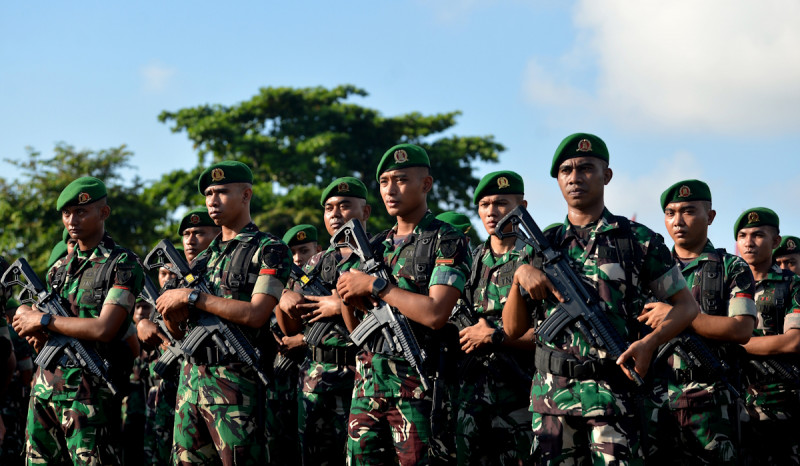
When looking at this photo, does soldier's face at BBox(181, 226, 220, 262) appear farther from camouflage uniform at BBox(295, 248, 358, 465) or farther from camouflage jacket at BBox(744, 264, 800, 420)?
camouflage jacket at BBox(744, 264, 800, 420)

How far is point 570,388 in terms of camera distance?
188 inches

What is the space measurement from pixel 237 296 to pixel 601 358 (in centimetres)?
257

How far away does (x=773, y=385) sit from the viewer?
7641mm

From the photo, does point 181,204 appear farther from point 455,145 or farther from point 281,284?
point 281,284

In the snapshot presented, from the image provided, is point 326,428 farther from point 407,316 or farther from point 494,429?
point 407,316

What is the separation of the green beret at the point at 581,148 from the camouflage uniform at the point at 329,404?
248 cm

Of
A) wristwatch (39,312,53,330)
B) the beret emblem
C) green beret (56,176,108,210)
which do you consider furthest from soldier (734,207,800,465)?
wristwatch (39,312,53,330)

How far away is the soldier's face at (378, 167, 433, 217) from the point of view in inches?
227

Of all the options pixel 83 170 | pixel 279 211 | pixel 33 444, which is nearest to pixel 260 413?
pixel 33 444

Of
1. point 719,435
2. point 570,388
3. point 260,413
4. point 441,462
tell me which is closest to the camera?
point 570,388

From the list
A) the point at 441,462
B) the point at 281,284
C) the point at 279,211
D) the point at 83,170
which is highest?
the point at 83,170

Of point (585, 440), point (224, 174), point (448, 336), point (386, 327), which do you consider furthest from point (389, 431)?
point (224, 174)

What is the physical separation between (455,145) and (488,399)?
2368 cm

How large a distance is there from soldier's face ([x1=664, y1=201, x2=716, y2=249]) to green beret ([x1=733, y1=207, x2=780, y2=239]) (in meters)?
1.30
